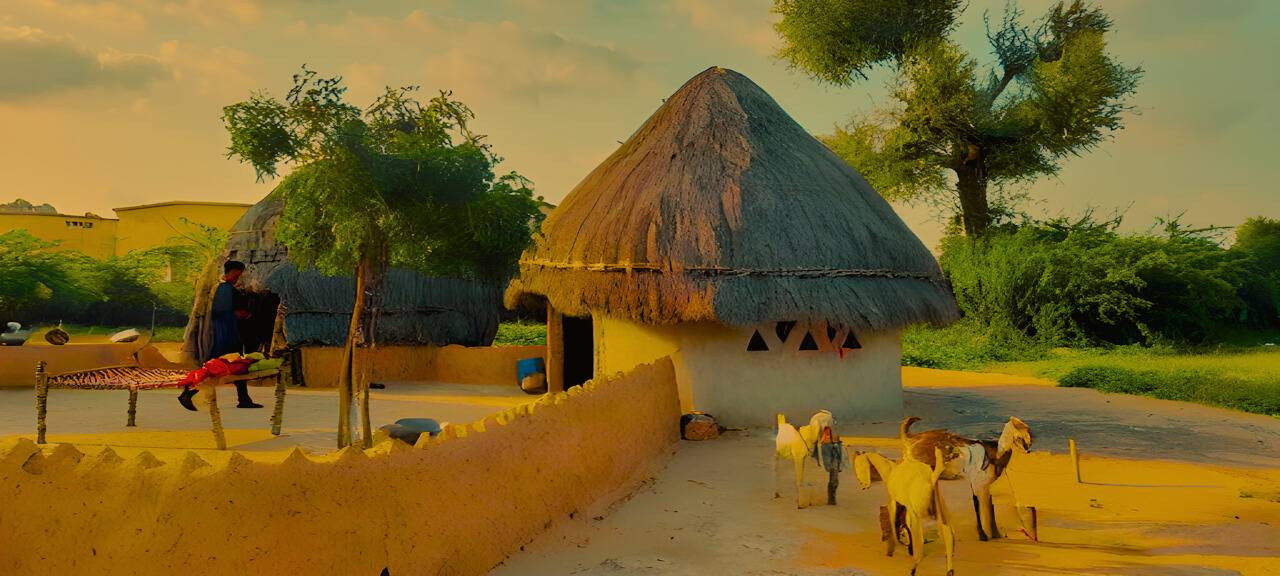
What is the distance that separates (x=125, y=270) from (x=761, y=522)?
3126cm

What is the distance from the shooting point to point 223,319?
38.5 ft

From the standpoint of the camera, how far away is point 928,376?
56.3 feet

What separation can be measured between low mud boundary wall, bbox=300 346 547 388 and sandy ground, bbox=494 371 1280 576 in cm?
677

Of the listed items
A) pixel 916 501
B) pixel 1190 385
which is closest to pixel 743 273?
pixel 916 501

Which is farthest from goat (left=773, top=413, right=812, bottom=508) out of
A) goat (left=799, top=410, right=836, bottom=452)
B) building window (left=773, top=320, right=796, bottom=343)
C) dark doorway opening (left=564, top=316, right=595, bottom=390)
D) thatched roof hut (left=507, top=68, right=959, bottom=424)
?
dark doorway opening (left=564, top=316, right=595, bottom=390)

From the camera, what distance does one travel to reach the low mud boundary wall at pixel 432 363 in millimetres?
15672

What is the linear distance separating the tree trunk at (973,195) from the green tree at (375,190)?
71.9 ft

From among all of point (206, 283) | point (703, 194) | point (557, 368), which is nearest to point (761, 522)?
point (703, 194)

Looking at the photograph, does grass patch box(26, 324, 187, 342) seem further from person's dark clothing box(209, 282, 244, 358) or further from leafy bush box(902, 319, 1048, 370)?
Answer: leafy bush box(902, 319, 1048, 370)

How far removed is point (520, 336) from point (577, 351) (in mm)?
9734

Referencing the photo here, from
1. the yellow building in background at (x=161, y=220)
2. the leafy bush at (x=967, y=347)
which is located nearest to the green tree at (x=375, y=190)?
the leafy bush at (x=967, y=347)

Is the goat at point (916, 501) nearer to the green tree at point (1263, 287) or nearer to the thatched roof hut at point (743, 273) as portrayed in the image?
the thatched roof hut at point (743, 273)

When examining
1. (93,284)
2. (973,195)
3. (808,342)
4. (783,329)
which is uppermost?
(973,195)

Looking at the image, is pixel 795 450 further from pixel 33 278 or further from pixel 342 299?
pixel 33 278
